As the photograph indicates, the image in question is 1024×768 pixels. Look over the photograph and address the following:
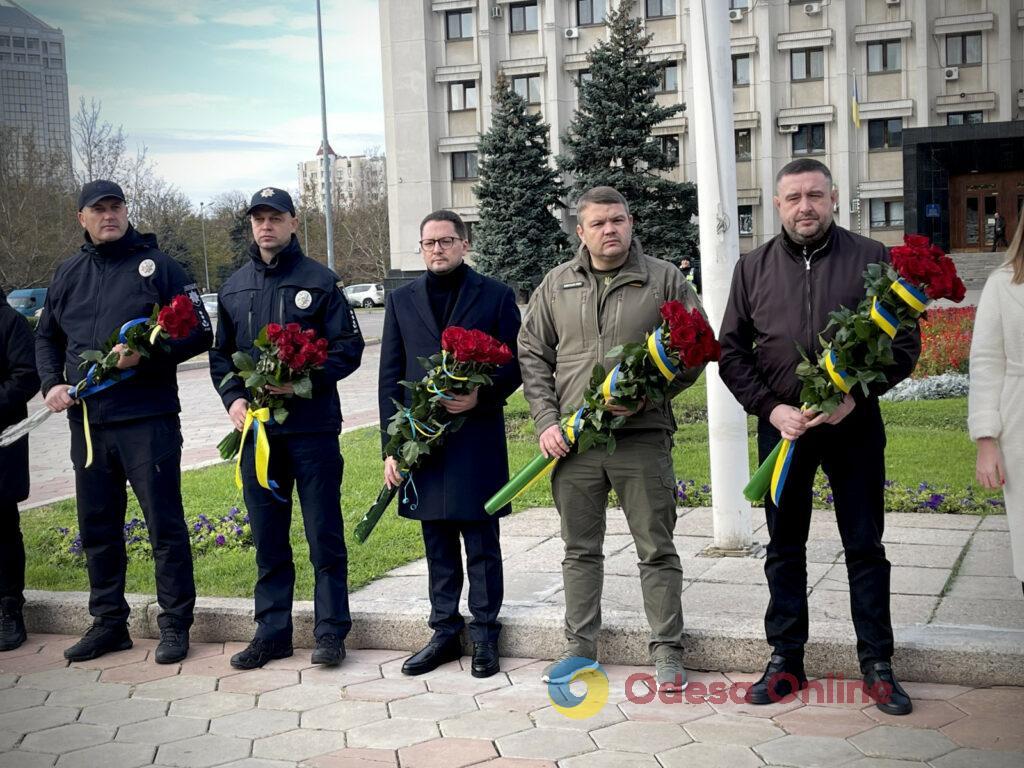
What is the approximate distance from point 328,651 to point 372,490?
479 cm

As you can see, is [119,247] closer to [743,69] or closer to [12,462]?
[12,462]

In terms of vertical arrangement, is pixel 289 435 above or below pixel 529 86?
below

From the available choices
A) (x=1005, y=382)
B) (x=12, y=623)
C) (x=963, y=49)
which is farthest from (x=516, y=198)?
(x=1005, y=382)

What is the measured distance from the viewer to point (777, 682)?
491 centimetres

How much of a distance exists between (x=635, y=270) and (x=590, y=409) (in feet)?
2.31

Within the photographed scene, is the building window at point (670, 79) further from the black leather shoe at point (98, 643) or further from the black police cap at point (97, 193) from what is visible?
the black leather shoe at point (98, 643)

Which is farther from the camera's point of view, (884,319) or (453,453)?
(453,453)

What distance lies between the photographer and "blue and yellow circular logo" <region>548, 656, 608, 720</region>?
4.92 m

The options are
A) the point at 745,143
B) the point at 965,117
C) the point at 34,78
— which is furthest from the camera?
the point at 745,143

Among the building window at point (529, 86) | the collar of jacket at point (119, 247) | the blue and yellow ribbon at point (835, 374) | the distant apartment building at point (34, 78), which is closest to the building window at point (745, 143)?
the building window at point (529, 86)

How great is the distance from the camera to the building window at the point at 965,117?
46469 mm

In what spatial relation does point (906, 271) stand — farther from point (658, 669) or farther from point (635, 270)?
point (658, 669)

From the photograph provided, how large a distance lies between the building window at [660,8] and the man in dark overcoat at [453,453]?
152 feet

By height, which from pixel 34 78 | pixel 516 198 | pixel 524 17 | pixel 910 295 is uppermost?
pixel 524 17
